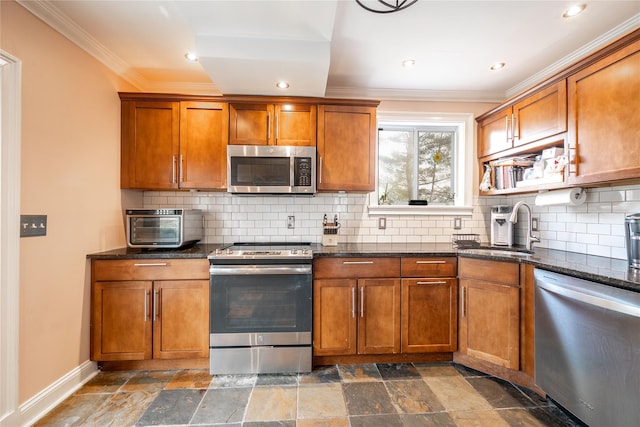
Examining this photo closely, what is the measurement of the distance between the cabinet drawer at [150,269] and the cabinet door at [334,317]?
0.92 meters

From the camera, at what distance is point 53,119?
179 centimetres

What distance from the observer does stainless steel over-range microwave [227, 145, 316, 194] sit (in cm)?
238

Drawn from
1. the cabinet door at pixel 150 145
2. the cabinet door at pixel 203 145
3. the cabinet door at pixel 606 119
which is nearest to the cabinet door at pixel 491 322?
the cabinet door at pixel 606 119

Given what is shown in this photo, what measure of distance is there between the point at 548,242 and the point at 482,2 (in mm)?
2062

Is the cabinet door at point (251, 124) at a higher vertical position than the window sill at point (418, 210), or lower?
higher

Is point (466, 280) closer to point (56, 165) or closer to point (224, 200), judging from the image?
point (224, 200)

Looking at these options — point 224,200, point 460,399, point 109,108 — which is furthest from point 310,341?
point 109,108

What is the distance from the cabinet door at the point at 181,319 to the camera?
6.95ft

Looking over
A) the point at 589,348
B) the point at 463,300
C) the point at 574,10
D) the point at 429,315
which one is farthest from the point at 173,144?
the point at 589,348

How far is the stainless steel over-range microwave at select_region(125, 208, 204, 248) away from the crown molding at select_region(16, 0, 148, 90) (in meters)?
1.24

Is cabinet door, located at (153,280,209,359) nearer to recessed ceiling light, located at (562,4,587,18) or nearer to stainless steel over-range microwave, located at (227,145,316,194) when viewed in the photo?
stainless steel over-range microwave, located at (227,145,316,194)

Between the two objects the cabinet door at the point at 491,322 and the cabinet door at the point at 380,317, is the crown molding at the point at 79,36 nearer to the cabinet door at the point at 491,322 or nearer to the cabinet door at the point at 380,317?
the cabinet door at the point at 380,317

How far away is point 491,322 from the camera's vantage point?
2.07 metres

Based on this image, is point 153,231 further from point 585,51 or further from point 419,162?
point 585,51
